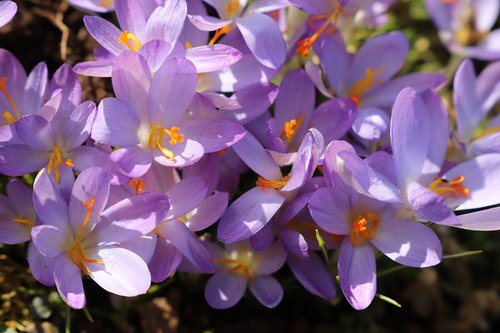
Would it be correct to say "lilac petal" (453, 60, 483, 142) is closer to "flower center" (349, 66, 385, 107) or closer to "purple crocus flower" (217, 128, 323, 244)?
"flower center" (349, 66, 385, 107)

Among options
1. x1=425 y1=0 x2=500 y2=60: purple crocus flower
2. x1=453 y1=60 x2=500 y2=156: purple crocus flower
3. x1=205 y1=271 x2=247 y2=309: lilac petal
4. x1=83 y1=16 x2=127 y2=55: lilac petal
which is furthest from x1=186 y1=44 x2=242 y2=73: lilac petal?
x1=425 y1=0 x2=500 y2=60: purple crocus flower

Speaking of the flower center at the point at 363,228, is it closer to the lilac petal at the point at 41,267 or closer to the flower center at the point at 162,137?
the flower center at the point at 162,137

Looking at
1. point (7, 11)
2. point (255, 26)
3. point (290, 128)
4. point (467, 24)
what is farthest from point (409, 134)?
point (467, 24)

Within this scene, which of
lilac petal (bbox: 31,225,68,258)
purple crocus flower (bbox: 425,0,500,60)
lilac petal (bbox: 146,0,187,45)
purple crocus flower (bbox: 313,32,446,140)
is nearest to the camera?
lilac petal (bbox: 31,225,68,258)

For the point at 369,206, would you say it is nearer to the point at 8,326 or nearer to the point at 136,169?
the point at 136,169

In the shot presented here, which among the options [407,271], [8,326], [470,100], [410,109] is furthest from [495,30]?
[8,326]

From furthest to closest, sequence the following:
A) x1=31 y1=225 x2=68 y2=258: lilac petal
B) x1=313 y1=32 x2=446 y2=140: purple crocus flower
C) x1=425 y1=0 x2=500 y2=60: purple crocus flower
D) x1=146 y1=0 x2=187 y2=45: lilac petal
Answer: x1=425 y1=0 x2=500 y2=60: purple crocus flower, x1=313 y1=32 x2=446 y2=140: purple crocus flower, x1=146 y1=0 x2=187 y2=45: lilac petal, x1=31 y1=225 x2=68 y2=258: lilac petal

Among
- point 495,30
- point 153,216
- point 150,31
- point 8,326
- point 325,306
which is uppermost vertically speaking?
point 150,31
